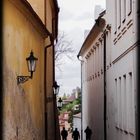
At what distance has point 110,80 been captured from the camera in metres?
25.4

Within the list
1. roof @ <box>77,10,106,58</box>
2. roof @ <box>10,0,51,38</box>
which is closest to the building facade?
roof @ <box>77,10,106,58</box>

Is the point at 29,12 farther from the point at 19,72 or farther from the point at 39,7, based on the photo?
the point at 39,7

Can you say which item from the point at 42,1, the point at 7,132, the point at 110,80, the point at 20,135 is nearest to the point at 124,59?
the point at 42,1

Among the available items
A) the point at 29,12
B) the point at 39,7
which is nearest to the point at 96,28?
the point at 39,7

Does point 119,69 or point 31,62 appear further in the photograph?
point 119,69

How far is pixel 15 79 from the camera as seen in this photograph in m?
11.5

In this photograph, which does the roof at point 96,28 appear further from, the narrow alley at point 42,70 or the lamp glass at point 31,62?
the lamp glass at point 31,62

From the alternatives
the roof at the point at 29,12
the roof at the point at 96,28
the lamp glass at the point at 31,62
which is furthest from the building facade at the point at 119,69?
the lamp glass at the point at 31,62

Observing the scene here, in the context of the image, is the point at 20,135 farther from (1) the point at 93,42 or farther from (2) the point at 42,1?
(1) the point at 93,42

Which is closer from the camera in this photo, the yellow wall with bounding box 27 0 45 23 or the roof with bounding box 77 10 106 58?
the yellow wall with bounding box 27 0 45 23

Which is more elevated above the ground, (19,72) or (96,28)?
(96,28)

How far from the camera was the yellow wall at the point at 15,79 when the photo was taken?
10.4m

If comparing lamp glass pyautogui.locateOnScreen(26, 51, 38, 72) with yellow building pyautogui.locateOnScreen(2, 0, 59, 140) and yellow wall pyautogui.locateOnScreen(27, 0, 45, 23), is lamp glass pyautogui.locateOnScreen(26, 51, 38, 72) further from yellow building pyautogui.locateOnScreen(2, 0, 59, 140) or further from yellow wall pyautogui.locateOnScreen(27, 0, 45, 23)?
yellow wall pyautogui.locateOnScreen(27, 0, 45, 23)

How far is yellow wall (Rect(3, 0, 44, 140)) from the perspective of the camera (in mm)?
10414
